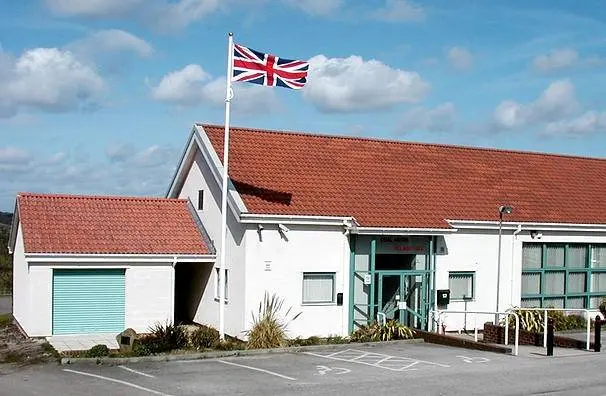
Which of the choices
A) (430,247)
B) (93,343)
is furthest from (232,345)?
(430,247)

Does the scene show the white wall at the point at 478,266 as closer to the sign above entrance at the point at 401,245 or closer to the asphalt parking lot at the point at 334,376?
the sign above entrance at the point at 401,245

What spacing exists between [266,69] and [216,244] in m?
6.27

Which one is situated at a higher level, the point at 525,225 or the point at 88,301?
the point at 525,225

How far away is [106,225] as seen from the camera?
961 inches

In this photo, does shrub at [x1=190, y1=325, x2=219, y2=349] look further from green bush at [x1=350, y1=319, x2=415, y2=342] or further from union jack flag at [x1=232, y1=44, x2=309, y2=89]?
union jack flag at [x1=232, y1=44, x2=309, y2=89]

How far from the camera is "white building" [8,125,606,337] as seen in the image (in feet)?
75.2

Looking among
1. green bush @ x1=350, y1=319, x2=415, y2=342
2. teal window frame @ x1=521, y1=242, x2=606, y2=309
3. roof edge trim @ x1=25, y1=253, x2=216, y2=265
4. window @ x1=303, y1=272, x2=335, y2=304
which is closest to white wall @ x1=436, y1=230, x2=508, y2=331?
teal window frame @ x1=521, y1=242, x2=606, y2=309

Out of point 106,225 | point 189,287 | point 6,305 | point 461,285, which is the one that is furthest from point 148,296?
point 6,305

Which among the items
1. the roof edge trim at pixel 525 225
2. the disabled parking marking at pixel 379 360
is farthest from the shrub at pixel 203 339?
the roof edge trim at pixel 525 225

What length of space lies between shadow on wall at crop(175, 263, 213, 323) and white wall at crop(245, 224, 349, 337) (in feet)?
10.2

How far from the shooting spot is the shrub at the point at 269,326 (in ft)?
68.2

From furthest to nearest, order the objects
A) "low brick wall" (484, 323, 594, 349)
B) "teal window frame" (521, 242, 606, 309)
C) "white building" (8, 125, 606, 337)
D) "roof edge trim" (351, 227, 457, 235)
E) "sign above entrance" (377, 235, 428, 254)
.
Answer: "teal window frame" (521, 242, 606, 309)
"sign above entrance" (377, 235, 428, 254)
"roof edge trim" (351, 227, 457, 235)
"white building" (8, 125, 606, 337)
"low brick wall" (484, 323, 594, 349)

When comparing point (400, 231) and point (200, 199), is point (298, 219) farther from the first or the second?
point (200, 199)

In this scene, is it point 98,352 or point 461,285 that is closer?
point 98,352
